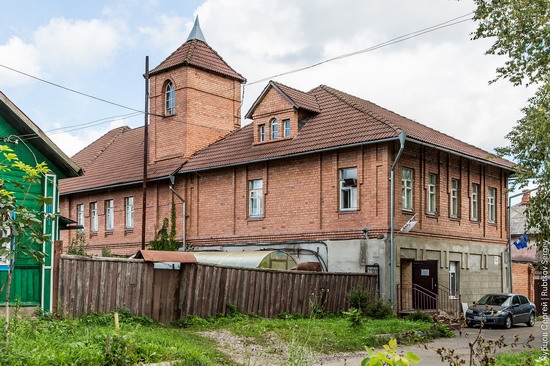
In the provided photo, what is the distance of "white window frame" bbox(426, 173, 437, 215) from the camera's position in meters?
28.9

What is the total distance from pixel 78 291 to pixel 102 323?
1.72 meters

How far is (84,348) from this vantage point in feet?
33.7

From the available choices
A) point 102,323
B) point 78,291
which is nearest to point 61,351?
point 102,323

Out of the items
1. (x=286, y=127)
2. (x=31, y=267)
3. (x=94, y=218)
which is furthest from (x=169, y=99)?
(x=31, y=267)

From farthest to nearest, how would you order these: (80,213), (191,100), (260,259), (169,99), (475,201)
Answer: (80,213) → (169,99) → (191,100) → (475,201) → (260,259)

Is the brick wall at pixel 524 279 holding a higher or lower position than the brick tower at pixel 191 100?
lower

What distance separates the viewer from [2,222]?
31.2 feet

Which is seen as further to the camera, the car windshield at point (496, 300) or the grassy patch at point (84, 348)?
the car windshield at point (496, 300)

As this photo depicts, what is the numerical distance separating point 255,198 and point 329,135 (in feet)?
16.1

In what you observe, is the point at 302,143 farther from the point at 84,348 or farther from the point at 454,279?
the point at 84,348

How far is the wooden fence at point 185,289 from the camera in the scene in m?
17.9

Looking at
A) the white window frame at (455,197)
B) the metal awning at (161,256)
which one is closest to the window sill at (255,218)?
the white window frame at (455,197)

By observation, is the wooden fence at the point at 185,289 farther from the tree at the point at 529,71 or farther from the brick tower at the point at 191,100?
the brick tower at the point at 191,100

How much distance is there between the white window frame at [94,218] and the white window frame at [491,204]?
829 inches
